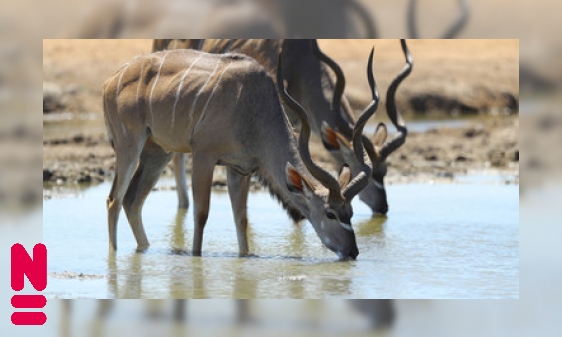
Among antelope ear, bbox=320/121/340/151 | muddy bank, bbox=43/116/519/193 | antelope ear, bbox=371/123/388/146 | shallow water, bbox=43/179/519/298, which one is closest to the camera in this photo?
shallow water, bbox=43/179/519/298

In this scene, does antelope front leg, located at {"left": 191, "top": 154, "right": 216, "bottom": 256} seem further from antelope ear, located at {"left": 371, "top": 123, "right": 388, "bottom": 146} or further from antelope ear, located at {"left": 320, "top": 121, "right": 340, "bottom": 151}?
antelope ear, located at {"left": 371, "top": 123, "right": 388, "bottom": 146}

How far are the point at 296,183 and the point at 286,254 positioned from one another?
0.59 meters

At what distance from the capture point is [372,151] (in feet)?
29.4

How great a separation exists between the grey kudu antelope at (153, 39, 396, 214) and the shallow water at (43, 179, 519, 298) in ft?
0.71

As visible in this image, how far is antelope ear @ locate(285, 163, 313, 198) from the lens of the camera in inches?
261

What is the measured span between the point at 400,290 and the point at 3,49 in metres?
2.43

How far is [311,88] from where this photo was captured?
915cm

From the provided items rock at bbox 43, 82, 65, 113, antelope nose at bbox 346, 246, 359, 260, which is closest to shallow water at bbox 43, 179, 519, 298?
antelope nose at bbox 346, 246, 359, 260

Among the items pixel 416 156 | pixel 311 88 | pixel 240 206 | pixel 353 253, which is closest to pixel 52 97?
pixel 416 156

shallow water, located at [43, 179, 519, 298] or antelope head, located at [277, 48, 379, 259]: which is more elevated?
antelope head, located at [277, 48, 379, 259]

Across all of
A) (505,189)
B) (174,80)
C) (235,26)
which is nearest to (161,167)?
(174,80)

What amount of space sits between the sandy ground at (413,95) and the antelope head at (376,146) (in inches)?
57.6

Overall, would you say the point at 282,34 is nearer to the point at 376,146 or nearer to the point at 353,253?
the point at 353,253

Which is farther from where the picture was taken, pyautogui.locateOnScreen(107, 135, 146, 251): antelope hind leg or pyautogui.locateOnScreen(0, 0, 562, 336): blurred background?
pyautogui.locateOnScreen(107, 135, 146, 251): antelope hind leg
